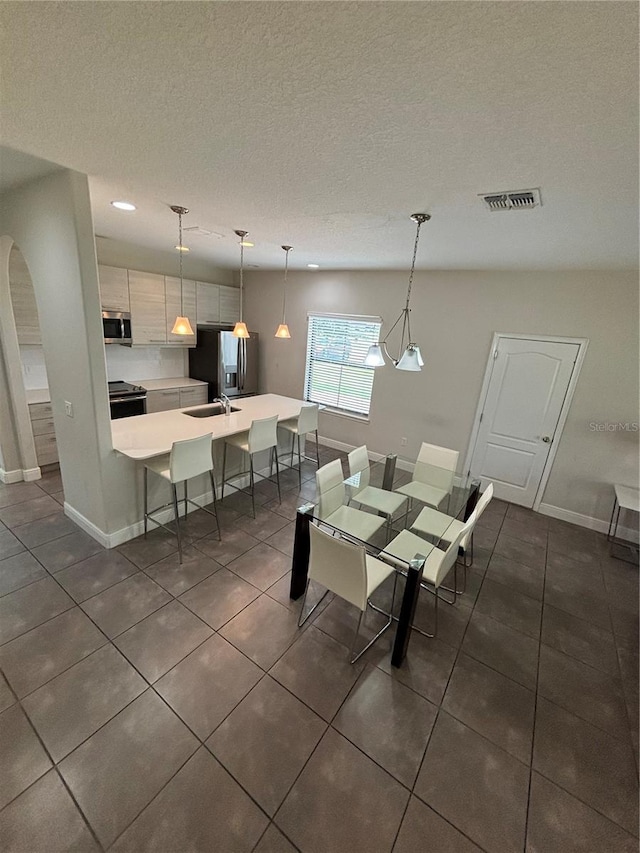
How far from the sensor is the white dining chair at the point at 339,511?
7.85 ft

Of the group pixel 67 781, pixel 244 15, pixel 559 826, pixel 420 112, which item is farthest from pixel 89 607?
pixel 420 112

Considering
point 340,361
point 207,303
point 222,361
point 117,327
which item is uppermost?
point 207,303

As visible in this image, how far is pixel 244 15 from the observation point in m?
0.87

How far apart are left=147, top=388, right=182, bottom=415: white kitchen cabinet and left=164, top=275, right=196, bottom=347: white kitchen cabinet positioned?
73 cm

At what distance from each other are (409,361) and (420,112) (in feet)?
4.90

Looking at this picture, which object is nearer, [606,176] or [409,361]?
[606,176]

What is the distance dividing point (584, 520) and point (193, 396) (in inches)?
210

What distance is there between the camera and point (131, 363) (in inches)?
191

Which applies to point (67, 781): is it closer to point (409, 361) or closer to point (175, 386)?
point (409, 361)

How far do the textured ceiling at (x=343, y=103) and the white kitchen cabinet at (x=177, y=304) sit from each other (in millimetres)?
2537

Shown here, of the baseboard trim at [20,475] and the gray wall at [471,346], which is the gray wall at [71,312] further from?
the gray wall at [471,346]

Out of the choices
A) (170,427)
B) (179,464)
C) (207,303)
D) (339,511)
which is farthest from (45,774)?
(207,303)

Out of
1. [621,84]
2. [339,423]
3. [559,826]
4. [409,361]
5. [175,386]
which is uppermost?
[621,84]

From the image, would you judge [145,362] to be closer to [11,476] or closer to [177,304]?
[177,304]
